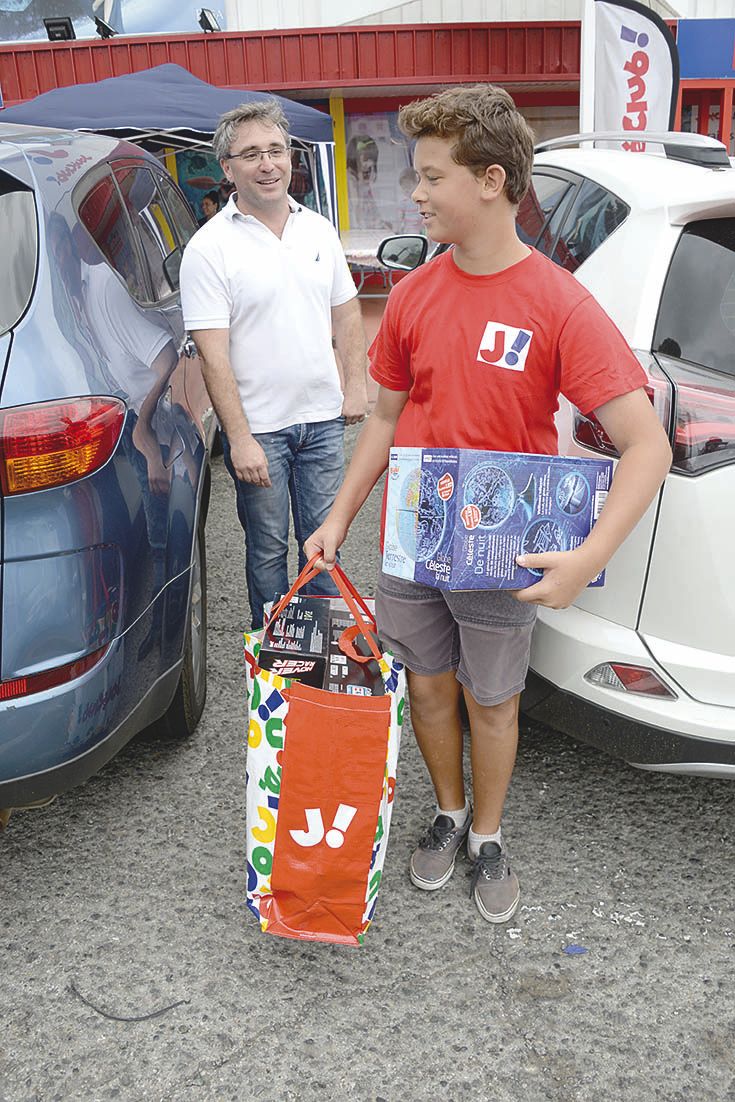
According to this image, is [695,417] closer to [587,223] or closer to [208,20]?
[587,223]

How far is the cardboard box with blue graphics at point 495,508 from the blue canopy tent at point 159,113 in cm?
651

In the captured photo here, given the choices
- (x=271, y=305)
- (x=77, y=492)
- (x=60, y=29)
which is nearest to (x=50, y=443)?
(x=77, y=492)

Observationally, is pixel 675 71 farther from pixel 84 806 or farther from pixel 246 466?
pixel 84 806

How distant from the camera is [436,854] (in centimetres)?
248

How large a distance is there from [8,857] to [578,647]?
60.7 inches

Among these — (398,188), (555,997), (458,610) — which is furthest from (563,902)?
(398,188)

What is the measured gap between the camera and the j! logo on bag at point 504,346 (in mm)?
1941

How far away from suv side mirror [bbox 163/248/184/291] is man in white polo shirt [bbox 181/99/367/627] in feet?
2.39

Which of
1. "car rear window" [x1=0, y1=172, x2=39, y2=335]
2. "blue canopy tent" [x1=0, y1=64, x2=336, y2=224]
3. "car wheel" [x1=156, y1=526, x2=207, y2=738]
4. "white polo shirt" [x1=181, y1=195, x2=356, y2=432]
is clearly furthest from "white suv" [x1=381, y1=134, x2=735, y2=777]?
"blue canopy tent" [x1=0, y1=64, x2=336, y2=224]

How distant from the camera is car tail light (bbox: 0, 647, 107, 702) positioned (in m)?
2.00

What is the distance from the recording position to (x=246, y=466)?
9.57 feet

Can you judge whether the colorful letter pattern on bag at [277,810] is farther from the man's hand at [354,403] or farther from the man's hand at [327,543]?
the man's hand at [354,403]

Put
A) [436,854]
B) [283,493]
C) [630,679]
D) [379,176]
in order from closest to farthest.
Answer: [630,679], [436,854], [283,493], [379,176]

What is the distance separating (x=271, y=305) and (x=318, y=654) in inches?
45.8
